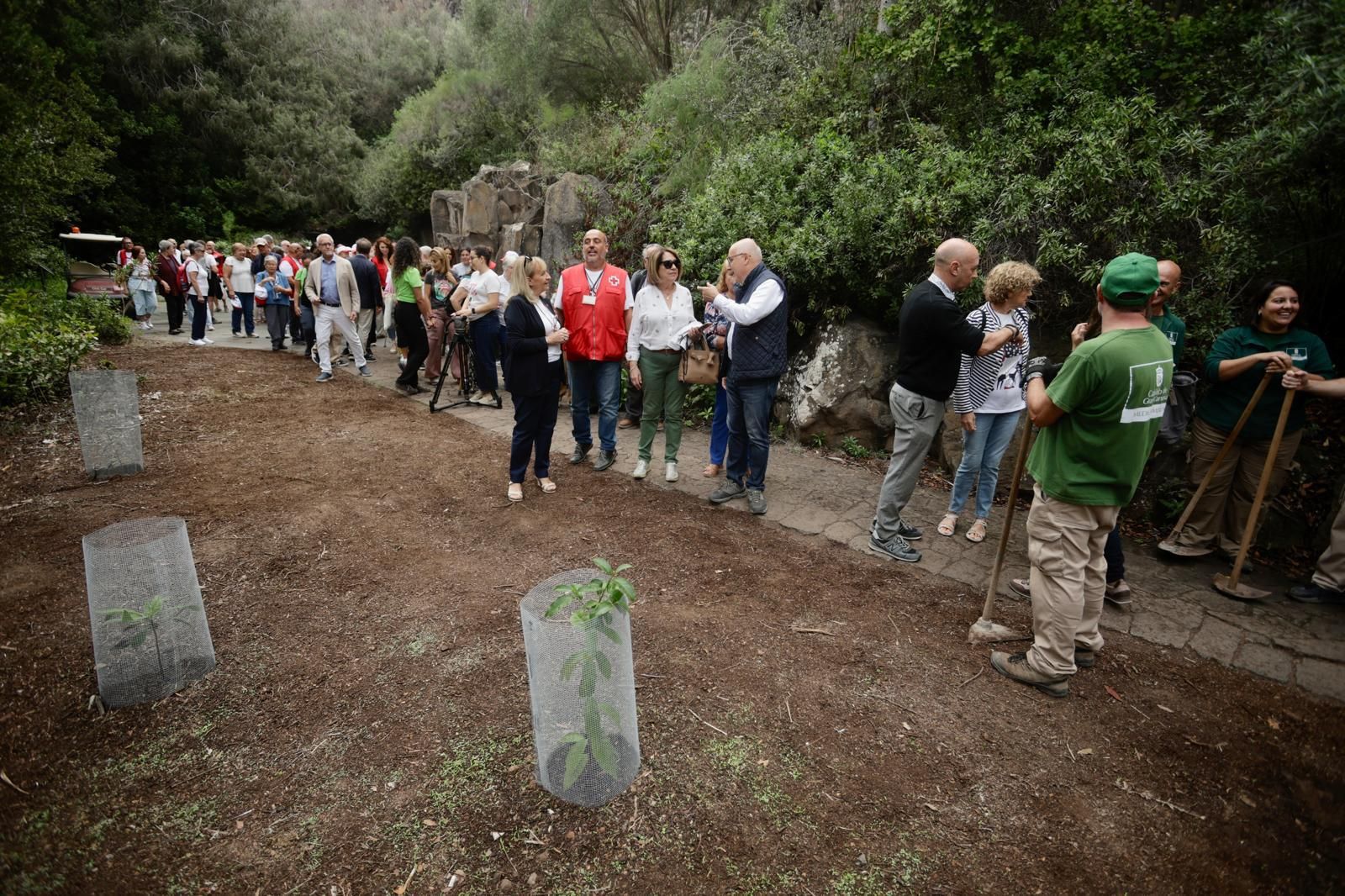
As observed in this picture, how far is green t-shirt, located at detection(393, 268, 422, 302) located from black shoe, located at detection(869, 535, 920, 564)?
6.75 metres

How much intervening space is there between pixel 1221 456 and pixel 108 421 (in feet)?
27.5

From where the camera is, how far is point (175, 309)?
40.3ft

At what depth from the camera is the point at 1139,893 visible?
221 centimetres

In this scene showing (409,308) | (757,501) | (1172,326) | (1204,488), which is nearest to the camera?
(1172,326)

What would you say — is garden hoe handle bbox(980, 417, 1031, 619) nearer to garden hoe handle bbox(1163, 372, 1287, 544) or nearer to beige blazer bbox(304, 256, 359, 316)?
garden hoe handle bbox(1163, 372, 1287, 544)

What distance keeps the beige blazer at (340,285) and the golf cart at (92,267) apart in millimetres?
6069

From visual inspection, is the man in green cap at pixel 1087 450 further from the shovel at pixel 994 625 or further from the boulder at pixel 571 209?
the boulder at pixel 571 209

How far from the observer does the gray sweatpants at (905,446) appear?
13.9 ft

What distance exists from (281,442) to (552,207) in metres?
5.68

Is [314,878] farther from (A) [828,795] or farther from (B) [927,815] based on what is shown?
(B) [927,815]

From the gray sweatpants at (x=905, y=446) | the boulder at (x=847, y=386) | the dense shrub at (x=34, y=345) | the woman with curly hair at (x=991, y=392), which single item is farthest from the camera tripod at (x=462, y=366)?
the woman with curly hair at (x=991, y=392)

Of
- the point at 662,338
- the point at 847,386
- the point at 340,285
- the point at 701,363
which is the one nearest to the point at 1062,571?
the point at 701,363

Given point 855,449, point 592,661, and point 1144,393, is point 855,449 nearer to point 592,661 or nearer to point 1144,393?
point 1144,393

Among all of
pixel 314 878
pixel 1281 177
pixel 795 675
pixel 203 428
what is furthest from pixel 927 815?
pixel 203 428
